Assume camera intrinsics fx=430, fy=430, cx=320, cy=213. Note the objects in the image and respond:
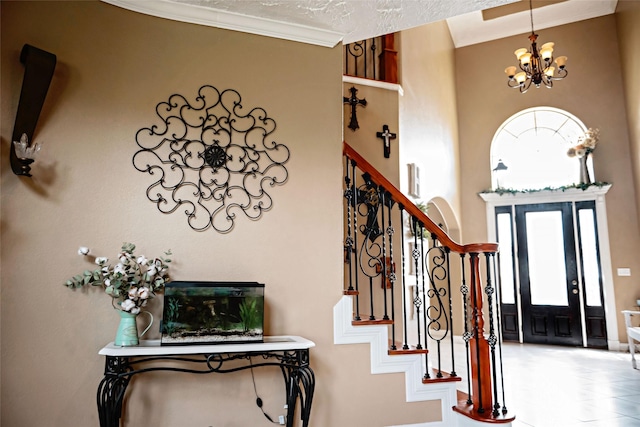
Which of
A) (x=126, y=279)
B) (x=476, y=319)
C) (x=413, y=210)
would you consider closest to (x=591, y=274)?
(x=476, y=319)

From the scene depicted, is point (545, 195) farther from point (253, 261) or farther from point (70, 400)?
point (70, 400)

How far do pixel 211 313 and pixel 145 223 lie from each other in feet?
2.34

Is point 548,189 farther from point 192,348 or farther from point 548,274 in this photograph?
point 192,348

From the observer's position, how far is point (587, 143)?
23.2 feet

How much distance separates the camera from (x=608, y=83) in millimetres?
7266

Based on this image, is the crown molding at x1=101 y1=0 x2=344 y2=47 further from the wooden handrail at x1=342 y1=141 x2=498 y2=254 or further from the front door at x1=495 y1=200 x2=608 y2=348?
the front door at x1=495 y1=200 x2=608 y2=348

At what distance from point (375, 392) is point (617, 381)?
3.43 m

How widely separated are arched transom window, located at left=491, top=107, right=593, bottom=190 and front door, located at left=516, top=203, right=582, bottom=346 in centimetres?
53

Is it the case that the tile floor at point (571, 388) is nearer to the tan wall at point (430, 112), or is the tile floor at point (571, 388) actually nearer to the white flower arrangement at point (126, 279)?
the tan wall at point (430, 112)

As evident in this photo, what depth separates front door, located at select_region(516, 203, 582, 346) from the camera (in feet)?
23.4

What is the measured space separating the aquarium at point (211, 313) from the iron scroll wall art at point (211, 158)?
1.62 ft

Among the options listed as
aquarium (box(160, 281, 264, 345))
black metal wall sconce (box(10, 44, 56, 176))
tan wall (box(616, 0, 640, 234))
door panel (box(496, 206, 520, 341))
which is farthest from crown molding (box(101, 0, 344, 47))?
door panel (box(496, 206, 520, 341))

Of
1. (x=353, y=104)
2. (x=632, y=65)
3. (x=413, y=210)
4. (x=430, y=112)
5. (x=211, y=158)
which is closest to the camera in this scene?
Answer: (x=211, y=158)

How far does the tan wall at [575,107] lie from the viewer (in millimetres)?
6859
